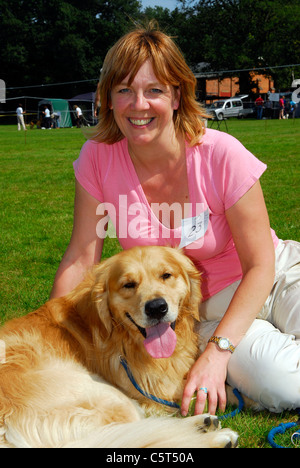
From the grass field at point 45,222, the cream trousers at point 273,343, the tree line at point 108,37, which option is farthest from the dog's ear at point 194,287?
the tree line at point 108,37

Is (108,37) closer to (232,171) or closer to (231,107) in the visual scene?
(231,107)

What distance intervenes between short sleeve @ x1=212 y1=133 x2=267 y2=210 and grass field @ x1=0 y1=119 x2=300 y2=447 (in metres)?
1.25

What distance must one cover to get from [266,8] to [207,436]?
5438cm

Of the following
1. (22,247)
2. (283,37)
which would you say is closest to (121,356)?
(22,247)

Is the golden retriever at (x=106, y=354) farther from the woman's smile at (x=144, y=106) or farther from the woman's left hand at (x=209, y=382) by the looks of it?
the woman's smile at (x=144, y=106)

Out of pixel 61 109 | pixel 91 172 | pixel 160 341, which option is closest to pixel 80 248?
pixel 91 172

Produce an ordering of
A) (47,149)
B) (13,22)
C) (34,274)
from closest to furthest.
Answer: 1. (34,274)
2. (47,149)
3. (13,22)

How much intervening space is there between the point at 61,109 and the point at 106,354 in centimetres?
4192

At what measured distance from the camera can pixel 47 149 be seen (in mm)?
19047

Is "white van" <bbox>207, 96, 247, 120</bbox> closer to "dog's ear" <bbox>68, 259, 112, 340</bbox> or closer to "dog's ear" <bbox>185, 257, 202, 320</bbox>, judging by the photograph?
"dog's ear" <bbox>185, 257, 202, 320</bbox>

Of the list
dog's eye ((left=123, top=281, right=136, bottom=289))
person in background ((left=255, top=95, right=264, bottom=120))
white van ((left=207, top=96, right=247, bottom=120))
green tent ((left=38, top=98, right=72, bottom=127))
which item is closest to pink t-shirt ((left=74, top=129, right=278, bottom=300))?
dog's eye ((left=123, top=281, right=136, bottom=289))

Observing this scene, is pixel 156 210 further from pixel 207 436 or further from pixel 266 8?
pixel 266 8
